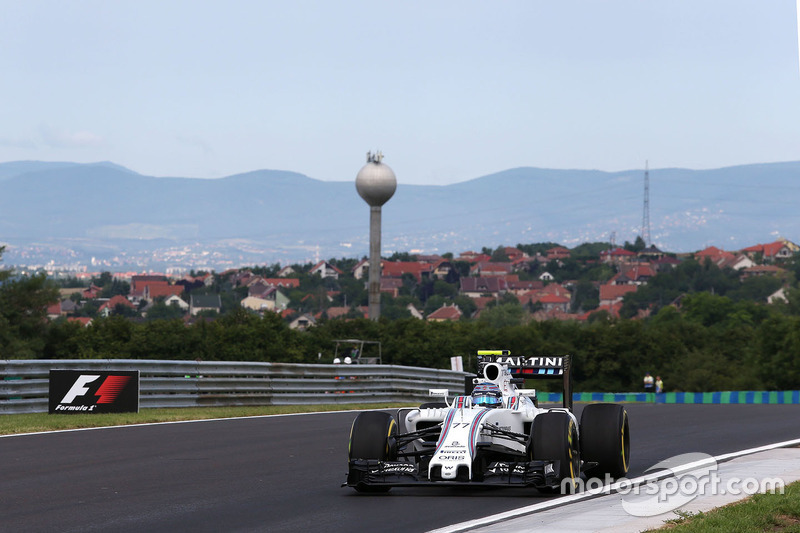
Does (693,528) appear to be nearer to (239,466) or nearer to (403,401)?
(239,466)

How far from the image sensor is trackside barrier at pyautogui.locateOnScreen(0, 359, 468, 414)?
21031mm

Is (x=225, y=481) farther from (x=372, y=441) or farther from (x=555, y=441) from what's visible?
(x=555, y=441)

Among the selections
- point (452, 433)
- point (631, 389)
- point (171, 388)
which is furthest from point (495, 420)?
point (631, 389)

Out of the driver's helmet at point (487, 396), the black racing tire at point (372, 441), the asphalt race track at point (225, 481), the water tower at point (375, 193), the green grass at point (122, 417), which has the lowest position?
the green grass at point (122, 417)

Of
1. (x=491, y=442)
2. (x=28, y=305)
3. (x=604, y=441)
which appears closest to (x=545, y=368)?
(x=604, y=441)

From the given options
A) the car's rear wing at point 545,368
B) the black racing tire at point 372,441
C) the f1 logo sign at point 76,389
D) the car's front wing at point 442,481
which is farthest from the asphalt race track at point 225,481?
the f1 logo sign at point 76,389

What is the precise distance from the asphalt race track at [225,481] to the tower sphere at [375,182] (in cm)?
4944

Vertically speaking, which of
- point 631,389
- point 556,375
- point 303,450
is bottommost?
point 631,389

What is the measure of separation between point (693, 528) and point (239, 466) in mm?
6496

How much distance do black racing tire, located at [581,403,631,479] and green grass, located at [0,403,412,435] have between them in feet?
30.2

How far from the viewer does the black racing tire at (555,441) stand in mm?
11414

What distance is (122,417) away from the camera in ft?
68.0

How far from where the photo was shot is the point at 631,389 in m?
98.1

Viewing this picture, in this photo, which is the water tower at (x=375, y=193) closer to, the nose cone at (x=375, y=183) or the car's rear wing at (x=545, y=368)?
the nose cone at (x=375, y=183)
